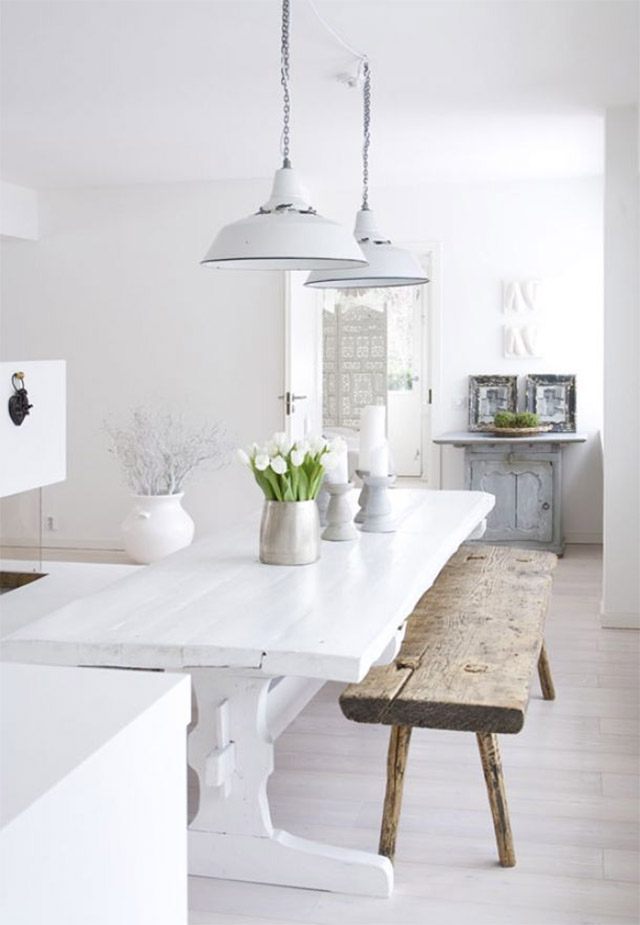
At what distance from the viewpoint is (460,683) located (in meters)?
2.72

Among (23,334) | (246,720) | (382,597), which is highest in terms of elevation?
(23,334)

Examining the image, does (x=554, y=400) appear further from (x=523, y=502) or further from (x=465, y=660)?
(x=465, y=660)

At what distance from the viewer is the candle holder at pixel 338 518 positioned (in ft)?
11.6

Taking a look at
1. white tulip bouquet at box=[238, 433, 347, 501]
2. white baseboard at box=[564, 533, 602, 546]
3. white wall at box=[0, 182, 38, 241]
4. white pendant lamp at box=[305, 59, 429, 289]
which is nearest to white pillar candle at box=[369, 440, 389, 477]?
white tulip bouquet at box=[238, 433, 347, 501]

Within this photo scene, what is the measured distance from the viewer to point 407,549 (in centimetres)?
340

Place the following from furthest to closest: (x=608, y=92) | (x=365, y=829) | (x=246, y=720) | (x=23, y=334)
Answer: (x=23, y=334)
(x=608, y=92)
(x=365, y=829)
(x=246, y=720)

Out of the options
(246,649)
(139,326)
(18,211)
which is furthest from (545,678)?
(18,211)

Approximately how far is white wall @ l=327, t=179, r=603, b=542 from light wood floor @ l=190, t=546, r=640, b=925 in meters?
3.18

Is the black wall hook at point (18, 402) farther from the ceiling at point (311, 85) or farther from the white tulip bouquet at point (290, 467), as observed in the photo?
the ceiling at point (311, 85)

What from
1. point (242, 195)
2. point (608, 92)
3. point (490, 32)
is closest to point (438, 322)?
point (242, 195)

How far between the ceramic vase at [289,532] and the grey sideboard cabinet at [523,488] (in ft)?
12.8

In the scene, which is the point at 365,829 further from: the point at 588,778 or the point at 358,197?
the point at 358,197

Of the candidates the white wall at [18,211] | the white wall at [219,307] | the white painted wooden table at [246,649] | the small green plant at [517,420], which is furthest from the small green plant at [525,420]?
the white painted wooden table at [246,649]

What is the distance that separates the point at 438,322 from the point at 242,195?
1.52 meters
